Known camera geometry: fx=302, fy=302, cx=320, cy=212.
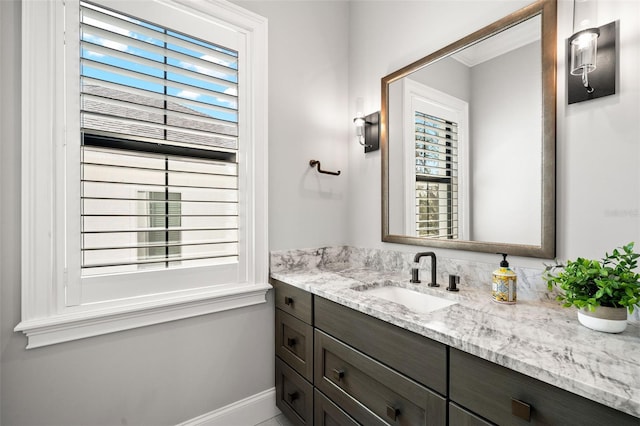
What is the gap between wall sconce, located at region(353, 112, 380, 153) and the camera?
6.73 ft

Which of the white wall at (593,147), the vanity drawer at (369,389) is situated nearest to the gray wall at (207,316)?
the vanity drawer at (369,389)

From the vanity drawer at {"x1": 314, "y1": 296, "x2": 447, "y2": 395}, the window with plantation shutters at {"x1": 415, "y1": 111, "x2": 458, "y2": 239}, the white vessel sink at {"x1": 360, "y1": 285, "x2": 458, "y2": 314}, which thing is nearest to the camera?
the vanity drawer at {"x1": 314, "y1": 296, "x2": 447, "y2": 395}

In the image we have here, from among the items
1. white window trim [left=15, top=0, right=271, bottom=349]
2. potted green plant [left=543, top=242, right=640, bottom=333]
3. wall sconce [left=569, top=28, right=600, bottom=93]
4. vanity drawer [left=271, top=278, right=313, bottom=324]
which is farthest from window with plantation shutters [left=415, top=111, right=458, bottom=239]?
white window trim [left=15, top=0, right=271, bottom=349]

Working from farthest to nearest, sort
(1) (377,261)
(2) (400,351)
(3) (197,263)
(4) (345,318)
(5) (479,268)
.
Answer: (1) (377,261)
(3) (197,263)
(5) (479,268)
(4) (345,318)
(2) (400,351)

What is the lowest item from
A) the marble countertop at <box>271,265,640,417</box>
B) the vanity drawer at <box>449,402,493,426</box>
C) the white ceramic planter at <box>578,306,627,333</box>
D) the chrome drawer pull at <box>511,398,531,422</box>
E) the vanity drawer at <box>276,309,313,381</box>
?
the vanity drawer at <box>276,309,313,381</box>

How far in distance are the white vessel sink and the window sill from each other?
2.21 feet

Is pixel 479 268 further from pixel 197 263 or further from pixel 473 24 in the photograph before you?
pixel 197 263

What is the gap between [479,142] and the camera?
4.94 ft

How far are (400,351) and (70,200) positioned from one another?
1.53m

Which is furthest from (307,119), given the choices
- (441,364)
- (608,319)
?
(608,319)

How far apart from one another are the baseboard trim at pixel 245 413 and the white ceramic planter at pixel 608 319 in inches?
67.5

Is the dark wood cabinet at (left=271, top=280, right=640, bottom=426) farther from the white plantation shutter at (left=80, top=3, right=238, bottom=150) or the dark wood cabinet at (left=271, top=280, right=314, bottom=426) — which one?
the white plantation shutter at (left=80, top=3, right=238, bottom=150)

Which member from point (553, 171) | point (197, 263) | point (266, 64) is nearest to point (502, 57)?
point (553, 171)

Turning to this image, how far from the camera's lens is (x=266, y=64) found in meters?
1.88
